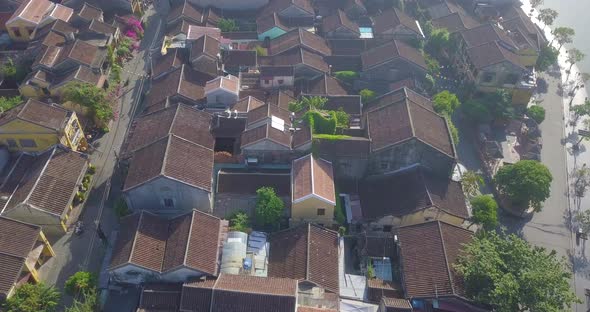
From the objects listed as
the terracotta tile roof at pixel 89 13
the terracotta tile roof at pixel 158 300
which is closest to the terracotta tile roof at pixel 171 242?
the terracotta tile roof at pixel 158 300

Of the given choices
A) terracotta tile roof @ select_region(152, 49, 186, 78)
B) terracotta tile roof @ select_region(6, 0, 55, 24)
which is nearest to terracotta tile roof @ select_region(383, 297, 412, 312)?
terracotta tile roof @ select_region(152, 49, 186, 78)

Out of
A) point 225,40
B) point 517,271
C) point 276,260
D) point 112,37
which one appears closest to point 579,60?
point 517,271

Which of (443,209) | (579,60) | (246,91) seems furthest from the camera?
(579,60)

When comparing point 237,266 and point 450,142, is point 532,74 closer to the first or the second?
point 450,142

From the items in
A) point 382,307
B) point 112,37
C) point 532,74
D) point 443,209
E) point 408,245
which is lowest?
point 382,307

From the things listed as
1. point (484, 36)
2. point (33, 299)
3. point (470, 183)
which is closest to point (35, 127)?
point (33, 299)

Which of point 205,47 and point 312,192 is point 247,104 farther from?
point 312,192
